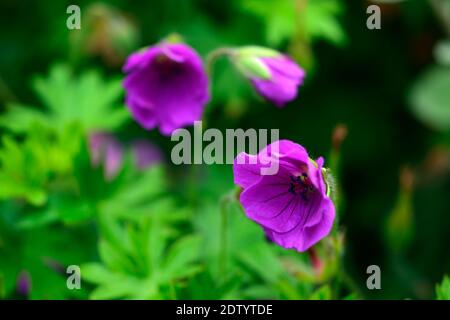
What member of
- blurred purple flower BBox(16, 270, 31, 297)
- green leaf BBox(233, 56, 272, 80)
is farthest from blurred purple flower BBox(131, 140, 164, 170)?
green leaf BBox(233, 56, 272, 80)

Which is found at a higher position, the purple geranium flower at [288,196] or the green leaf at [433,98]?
the green leaf at [433,98]

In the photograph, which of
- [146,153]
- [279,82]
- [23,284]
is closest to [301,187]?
[279,82]

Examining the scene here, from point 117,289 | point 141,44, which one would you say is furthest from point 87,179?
point 141,44

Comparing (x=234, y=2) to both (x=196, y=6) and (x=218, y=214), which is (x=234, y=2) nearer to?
(x=196, y=6)

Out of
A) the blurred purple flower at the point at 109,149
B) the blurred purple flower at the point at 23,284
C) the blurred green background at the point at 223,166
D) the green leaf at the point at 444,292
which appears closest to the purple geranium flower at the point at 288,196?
the blurred green background at the point at 223,166

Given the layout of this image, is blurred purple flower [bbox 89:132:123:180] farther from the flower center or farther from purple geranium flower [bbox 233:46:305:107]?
the flower center

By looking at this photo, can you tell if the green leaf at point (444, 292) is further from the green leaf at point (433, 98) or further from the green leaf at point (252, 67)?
the green leaf at point (433, 98)
